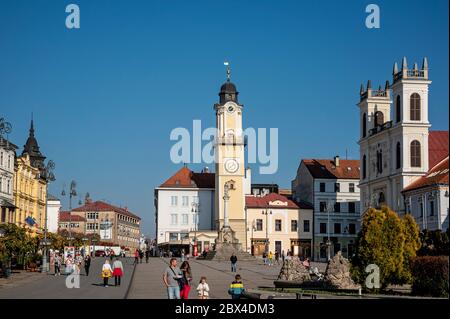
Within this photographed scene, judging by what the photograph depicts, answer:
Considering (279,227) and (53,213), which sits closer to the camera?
(279,227)

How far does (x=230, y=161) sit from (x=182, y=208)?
1375 cm

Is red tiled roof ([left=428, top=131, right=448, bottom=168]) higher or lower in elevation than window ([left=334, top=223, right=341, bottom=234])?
higher

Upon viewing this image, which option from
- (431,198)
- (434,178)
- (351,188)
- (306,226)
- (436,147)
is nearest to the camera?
(431,198)

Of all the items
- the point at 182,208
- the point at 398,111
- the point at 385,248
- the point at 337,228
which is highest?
the point at 398,111

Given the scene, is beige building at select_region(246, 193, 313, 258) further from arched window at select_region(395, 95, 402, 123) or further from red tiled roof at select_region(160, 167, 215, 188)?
arched window at select_region(395, 95, 402, 123)

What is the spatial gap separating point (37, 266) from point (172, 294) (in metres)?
37.2

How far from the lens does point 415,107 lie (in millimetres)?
79562

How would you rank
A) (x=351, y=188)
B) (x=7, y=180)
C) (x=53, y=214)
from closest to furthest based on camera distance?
(x=7, y=180) < (x=53, y=214) < (x=351, y=188)

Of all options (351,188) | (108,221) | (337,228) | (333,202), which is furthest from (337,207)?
(108,221)

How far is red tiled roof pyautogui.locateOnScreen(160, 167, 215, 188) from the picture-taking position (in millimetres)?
126000

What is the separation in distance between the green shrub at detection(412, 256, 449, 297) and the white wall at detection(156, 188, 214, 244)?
309 ft

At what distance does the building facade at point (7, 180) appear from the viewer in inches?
2657

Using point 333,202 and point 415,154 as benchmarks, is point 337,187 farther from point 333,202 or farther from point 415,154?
point 415,154

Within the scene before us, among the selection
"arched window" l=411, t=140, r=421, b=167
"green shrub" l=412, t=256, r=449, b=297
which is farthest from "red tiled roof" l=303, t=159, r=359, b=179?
"green shrub" l=412, t=256, r=449, b=297
